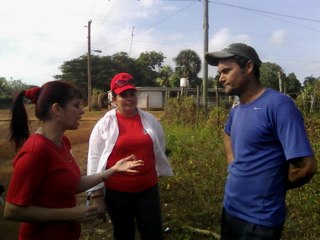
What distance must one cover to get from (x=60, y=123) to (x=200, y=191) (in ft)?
12.3

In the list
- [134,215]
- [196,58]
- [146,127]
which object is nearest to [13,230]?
[134,215]

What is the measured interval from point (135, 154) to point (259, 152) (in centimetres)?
128

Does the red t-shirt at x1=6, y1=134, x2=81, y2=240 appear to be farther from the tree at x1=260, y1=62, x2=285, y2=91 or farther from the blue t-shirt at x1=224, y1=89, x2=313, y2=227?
the tree at x1=260, y1=62, x2=285, y2=91

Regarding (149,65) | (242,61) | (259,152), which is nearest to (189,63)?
(149,65)

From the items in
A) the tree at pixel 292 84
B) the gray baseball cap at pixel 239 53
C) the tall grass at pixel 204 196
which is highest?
the tree at pixel 292 84

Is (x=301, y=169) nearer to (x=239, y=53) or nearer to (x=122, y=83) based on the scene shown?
(x=239, y=53)

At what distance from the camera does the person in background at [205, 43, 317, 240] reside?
6.83 feet

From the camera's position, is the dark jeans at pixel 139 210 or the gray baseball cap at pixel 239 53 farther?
the dark jeans at pixel 139 210

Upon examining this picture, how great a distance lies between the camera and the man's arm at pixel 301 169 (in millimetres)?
2105

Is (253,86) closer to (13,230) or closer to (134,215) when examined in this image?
(134,215)

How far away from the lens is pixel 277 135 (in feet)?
6.96

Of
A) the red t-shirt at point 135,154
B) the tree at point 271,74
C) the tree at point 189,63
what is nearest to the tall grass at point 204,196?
the red t-shirt at point 135,154

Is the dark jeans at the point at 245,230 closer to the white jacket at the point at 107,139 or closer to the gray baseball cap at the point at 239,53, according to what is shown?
the gray baseball cap at the point at 239,53

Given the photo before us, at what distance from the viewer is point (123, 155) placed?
326cm
